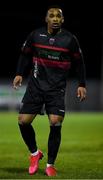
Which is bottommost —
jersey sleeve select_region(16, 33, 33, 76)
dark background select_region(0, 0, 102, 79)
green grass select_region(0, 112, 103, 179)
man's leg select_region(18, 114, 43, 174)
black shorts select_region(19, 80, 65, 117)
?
dark background select_region(0, 0, 102, 79)

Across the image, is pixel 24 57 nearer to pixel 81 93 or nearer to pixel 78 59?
pixel 78 59

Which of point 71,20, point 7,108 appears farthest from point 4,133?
point 71,20

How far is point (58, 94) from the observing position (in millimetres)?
10242

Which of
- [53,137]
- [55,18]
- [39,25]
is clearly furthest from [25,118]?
[39,25]

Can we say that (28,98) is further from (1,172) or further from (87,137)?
(87,137)

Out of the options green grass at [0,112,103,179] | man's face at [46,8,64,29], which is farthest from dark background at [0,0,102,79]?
man's face at [46,8,64,29]

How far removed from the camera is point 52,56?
401 inches

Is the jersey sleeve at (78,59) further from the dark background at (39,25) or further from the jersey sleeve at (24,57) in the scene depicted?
the dark background at (39,25)

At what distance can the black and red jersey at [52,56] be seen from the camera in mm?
10188

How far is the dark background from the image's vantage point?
A: 4906 centimetres

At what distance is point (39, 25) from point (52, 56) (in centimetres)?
3811

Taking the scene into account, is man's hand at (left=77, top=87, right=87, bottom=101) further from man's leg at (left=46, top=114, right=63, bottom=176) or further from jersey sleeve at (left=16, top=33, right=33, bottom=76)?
jersey sleeve at (left=16, top=33, right=33, bottom=76)

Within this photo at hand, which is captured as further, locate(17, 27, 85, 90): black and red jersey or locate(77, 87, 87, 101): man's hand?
locate(77, 87, 87, 101): man's hand

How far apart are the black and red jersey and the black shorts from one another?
0.08 meters
